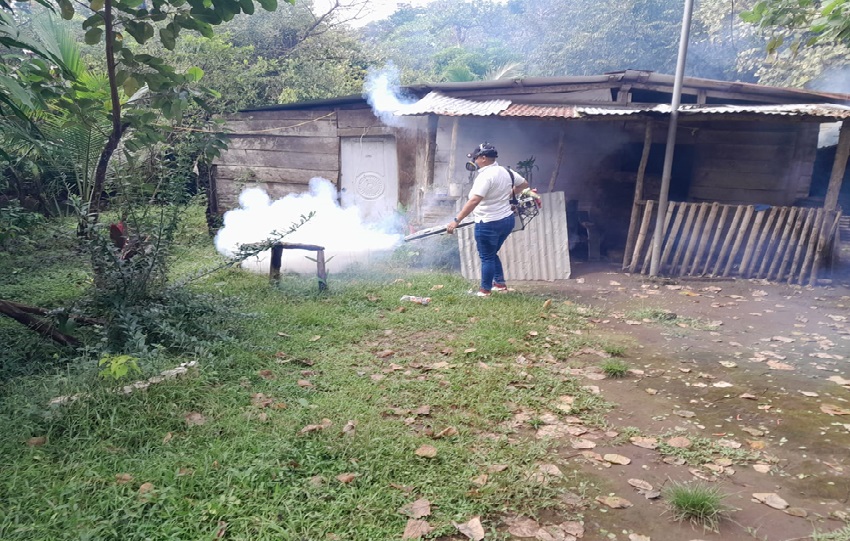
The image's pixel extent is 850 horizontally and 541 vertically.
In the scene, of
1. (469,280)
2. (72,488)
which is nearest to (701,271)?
(469,280)

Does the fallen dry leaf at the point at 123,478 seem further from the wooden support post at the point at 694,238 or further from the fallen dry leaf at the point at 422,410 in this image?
the wooden support post at the point at 694,238

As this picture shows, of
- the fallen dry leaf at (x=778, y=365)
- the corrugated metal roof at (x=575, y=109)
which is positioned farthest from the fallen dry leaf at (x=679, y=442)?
the corrugated metal roof at (x=575, y=109)

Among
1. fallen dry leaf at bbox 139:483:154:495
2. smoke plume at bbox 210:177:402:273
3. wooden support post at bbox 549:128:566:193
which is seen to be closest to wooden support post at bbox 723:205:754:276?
wooden support post at bbox 549:128:566:193

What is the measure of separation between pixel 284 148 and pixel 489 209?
6.28m

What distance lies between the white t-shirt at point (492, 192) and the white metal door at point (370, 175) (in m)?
4.20

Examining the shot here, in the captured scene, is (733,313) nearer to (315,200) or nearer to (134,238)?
(134,238)

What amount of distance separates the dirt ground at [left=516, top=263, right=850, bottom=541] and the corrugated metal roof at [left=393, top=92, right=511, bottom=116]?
3.11 meters

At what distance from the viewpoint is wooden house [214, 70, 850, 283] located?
816cm

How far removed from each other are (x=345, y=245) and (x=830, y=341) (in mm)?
6355

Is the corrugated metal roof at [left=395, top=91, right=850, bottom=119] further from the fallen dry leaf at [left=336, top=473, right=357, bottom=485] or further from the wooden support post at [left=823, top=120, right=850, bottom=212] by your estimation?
the fallen dry leaf at [left=336, top=473, right=357, bottom=485]

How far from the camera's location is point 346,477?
2.96 metres

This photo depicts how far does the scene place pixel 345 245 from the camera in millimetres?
8680

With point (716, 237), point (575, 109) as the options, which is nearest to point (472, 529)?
point (575, 109)

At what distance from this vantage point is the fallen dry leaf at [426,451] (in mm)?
3229
